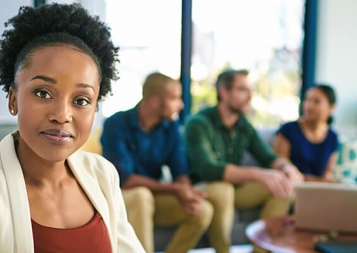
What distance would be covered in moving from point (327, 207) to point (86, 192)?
3.96 ft

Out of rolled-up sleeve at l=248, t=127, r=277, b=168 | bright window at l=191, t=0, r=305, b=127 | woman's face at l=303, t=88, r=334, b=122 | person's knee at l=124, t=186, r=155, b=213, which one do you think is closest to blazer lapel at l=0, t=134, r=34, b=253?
person's knee at l=124, t=186, r=155, b=213

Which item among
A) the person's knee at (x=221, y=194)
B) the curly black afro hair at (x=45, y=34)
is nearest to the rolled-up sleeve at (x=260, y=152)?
the person's knee at (x=221, y=194)

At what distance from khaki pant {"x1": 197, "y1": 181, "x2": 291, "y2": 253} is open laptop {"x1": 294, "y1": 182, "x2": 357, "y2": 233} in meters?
0.60

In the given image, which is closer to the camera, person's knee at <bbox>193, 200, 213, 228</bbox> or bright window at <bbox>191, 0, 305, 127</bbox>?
person's knee at <bbox>193, 200, 213, 228</bbox>

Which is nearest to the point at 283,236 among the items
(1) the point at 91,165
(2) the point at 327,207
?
(2) the point at 327,207

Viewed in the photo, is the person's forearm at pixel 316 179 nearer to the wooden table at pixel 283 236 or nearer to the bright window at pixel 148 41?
the wooden table at pixel 283 236

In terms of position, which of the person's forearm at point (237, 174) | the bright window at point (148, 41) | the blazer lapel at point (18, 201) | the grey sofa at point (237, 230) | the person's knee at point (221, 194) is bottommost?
the grey sofa at point (237, 230)

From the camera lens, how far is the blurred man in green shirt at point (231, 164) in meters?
2.48

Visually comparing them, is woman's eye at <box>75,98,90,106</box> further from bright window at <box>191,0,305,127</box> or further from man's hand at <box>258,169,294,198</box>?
bright window at <box>191,0,305,127</box>

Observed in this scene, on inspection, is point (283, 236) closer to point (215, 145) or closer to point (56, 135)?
point (215, 145)

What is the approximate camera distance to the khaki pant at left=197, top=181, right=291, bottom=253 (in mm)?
2463

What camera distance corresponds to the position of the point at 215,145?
2744 millimetres

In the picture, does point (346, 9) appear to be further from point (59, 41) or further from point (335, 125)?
point (59, 41)

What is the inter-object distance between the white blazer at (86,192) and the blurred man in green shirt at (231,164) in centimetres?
161
